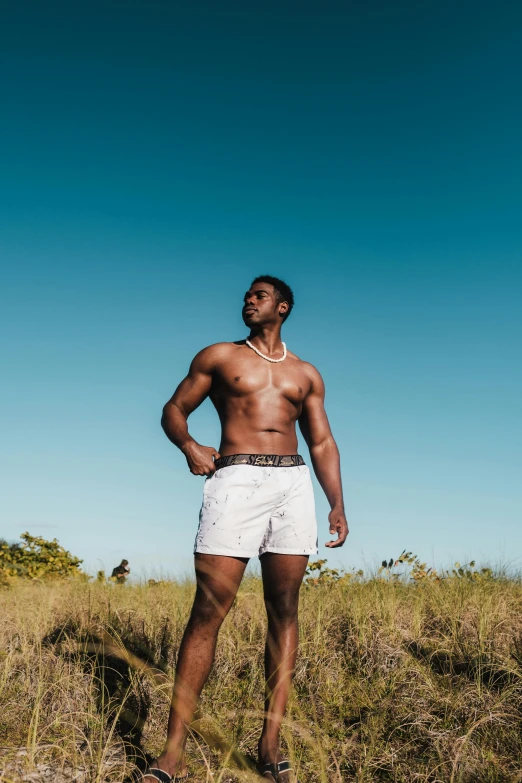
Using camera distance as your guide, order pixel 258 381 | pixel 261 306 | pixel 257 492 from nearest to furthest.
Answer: pixel 257 492 → pixel 258 381 → pixel 261 306

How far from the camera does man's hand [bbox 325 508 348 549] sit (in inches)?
147

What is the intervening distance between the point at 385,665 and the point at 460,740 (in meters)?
1.28

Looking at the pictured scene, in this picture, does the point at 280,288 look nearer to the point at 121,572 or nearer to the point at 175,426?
the point at 175,426

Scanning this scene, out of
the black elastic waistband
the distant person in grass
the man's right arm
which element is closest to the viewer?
the black elastic waistband

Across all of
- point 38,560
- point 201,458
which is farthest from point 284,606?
point 38,560

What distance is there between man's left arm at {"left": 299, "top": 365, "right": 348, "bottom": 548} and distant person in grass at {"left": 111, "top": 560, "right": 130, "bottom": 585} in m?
5.41

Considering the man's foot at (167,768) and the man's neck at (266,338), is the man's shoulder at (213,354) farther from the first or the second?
the man's foot at (167,768)

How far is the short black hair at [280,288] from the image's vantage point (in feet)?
13.0

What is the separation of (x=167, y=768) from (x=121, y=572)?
5839 mm

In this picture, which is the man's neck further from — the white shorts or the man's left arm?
the white shorts

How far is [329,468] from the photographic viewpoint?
3.94 metres

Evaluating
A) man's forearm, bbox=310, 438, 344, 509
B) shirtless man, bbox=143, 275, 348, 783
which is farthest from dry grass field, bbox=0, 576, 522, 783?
man's forearm, bbox=310, 438, 344, 509

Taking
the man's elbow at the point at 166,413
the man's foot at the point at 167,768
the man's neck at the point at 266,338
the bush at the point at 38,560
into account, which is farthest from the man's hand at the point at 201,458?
the bush at the point at 38,560

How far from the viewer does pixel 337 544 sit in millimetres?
3727
